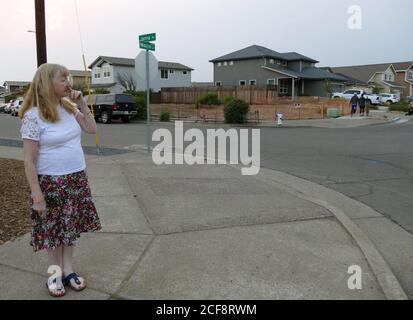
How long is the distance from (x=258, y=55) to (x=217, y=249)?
5008cm

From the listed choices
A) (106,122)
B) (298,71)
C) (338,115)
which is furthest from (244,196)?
(298,71)

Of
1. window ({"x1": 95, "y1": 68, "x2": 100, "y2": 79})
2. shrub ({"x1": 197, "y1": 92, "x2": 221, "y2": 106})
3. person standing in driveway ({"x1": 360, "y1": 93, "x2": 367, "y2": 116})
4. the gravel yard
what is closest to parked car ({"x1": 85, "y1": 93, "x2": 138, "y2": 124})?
shrub ({"x1": 197, "y1": 92, "x2": 221, "y2": 106})

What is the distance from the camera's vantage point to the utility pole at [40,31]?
892cm

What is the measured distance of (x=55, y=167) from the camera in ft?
11.1

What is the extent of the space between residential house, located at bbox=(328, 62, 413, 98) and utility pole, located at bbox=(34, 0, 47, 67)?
220ft

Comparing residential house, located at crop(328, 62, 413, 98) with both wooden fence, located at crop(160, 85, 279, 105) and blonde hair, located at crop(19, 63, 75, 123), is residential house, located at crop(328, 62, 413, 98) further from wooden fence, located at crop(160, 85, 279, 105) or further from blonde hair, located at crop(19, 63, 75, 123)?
blonde hair, located at crop(19, 63, 75, 123)

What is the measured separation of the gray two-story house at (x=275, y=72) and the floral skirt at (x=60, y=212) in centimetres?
4861

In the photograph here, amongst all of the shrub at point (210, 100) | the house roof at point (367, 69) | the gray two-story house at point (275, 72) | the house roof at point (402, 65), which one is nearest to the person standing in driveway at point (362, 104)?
the shrub at point (210, 100)

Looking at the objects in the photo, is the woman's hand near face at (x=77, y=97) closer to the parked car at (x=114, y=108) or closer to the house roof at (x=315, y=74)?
the parked car at (x=114, y=108)

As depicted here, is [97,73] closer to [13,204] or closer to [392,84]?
[392,84]

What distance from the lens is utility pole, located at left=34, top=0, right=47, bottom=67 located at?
892 cm

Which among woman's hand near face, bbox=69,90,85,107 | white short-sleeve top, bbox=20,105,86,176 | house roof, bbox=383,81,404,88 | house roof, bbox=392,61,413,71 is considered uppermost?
house roof, bbox=392,61,413,71

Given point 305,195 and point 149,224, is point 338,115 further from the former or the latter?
point 149,224

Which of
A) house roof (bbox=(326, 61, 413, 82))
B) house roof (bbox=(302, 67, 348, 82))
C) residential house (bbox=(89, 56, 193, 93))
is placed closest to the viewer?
house roof (bbox=(302, 67, 348, 82))
